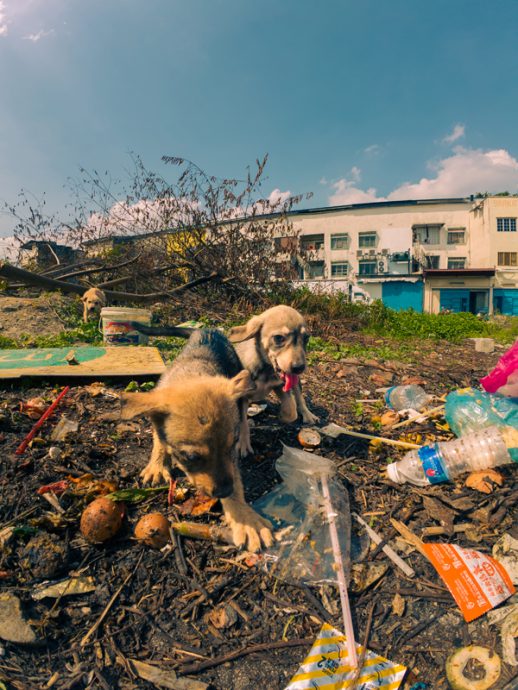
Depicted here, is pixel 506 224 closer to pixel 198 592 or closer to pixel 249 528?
pixel 249 528

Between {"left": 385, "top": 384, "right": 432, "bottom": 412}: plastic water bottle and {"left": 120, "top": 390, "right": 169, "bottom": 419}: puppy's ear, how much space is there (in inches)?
144

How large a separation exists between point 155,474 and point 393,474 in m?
2.09

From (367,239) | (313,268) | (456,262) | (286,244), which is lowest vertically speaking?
(286,244)

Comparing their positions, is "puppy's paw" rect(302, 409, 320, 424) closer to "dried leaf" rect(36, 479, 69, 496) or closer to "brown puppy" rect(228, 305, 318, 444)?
"brown puppy" rect(228, 305, 318, 444)

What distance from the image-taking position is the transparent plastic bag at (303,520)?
2379 mm

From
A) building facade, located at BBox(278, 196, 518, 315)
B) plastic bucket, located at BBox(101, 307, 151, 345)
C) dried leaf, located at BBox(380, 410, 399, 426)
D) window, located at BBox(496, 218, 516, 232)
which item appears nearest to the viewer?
dried leaf, located at BBox(380, 410, 399, 426)

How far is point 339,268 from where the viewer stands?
53062 millimetres

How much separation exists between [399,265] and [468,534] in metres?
51.0

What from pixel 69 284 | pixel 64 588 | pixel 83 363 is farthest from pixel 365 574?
pixel 69 284

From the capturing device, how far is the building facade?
44.9m

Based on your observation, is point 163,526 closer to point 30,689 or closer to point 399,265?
point 30,689

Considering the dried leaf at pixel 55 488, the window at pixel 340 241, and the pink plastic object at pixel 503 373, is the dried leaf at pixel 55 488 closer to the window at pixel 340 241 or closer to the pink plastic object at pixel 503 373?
the pink plastic object at pixel 503 373

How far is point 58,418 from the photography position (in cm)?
410

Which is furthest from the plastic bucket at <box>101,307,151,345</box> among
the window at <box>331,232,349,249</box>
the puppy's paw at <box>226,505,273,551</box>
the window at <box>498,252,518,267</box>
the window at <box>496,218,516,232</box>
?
the window at <box>496,218,516,232</box>
